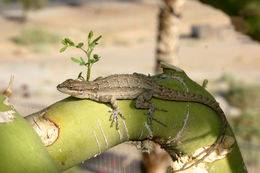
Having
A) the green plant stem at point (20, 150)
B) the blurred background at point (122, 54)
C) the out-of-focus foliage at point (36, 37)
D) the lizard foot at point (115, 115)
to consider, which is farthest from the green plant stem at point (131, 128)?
the out-of-focus foliage at point (36, 37)

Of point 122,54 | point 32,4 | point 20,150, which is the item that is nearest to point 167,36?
point 20,150

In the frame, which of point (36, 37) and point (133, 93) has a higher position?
point (133, 93)

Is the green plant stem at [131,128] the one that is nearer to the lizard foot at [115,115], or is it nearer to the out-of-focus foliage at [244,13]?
the lizard foot at [115,115]

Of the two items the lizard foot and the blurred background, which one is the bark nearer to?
the blurred background

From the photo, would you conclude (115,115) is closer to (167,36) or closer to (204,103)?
(204,103)

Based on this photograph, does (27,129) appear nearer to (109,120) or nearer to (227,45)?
(109,120)
